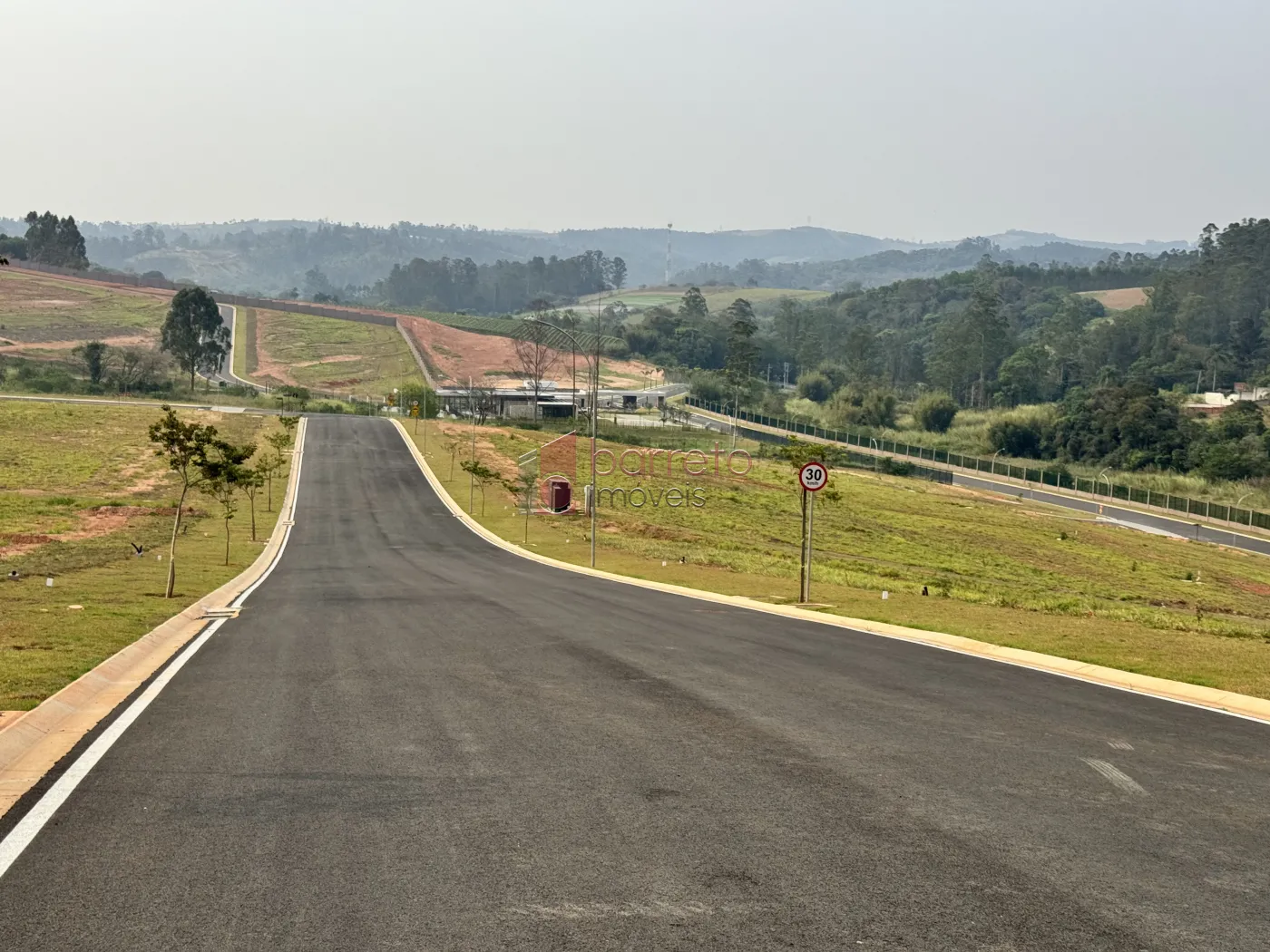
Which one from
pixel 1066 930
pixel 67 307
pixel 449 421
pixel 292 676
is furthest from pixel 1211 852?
pixel 67 307

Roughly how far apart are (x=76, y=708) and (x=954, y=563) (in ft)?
167

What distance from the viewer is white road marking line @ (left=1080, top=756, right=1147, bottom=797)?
10.2 m

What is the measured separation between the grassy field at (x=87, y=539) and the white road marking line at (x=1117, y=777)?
10973mm

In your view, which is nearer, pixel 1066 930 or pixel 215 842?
pixel 1066 930

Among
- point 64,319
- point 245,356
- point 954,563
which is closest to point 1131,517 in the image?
point 954,563

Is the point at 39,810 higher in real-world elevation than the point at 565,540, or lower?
higher

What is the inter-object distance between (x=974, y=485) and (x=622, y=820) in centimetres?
11995

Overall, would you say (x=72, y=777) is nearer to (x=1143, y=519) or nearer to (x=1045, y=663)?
(x=1045, y=663)

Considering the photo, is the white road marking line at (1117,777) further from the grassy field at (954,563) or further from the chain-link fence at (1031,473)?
the chain-link fence at (1031,473)

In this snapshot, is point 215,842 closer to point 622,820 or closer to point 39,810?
point 39,810

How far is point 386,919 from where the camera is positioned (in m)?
6.93

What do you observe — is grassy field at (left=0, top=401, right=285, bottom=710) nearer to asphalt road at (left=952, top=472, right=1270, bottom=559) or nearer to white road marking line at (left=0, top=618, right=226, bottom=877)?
white road marking line at (left=0, top=618, right=226, bottom=877)

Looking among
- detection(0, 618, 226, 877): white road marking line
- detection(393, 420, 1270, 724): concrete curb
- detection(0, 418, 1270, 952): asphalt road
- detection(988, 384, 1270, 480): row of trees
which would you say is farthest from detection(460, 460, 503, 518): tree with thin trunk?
detection(988, 384, 1270, 480): row of trees

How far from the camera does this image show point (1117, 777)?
10672 millimetres
